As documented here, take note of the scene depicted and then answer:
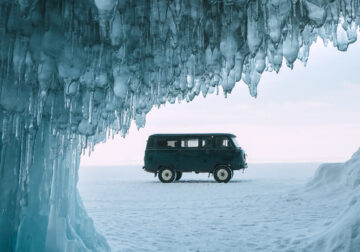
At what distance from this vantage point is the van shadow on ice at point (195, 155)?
16.3 metres

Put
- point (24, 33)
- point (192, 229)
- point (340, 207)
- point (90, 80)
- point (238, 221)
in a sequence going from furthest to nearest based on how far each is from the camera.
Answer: point (340, 207), point (238, 221), point (192, 229), point (90, 80), point (24, 33)

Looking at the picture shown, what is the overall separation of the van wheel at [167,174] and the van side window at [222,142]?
7.95 feet

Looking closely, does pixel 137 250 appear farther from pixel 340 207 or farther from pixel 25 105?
pixel 340 207

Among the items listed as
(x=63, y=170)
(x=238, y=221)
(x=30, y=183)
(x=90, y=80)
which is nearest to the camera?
(x=90, y=80)

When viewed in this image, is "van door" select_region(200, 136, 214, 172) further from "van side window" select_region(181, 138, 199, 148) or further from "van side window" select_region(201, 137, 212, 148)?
"van side window" select_region(181, 138, 199, 148)

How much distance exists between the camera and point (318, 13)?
3002 mm

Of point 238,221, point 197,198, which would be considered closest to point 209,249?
point 238,221

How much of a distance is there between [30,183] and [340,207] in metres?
7.81

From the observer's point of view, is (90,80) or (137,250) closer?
(90,80)

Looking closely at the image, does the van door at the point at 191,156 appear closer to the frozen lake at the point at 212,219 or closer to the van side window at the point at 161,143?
the van side window at the point at 161,143

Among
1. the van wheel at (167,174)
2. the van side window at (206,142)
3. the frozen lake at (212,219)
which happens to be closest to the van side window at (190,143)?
the van side window at (206,142)

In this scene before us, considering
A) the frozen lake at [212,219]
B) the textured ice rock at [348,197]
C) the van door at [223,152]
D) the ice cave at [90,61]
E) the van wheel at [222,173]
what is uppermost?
the ice cave at [90,61]

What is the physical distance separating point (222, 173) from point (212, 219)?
25.1 ft

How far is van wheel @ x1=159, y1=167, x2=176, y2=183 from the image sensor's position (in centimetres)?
1709
